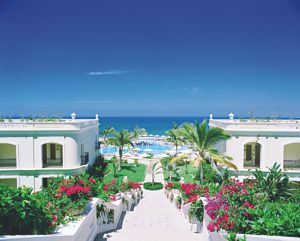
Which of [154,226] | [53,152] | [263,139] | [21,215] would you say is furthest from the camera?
[53,152]

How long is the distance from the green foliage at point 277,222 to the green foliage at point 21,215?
5239 mm

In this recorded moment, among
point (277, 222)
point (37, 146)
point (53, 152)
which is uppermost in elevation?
point (37, 146)

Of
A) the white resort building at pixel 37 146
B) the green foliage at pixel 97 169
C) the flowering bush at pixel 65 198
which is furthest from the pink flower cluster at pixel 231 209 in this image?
the green foliage at pixel 97 169

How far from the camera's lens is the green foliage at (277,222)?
5344 millimetres

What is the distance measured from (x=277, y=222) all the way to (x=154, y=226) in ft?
20.1

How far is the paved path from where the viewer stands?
348 inches

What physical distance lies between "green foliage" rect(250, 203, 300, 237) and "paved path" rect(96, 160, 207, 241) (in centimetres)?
340

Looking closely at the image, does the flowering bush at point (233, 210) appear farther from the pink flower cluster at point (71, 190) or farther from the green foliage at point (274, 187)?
the pink flower cluster at point (71, 190)

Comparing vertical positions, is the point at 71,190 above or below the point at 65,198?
above

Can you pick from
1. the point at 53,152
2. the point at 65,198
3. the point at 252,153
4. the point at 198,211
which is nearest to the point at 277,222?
the point at 198,211

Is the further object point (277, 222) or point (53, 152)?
point (53, 152)

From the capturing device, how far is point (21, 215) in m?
5.12

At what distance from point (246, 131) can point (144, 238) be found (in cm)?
1120

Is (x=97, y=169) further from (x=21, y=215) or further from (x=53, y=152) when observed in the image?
(x=21, y=215)
